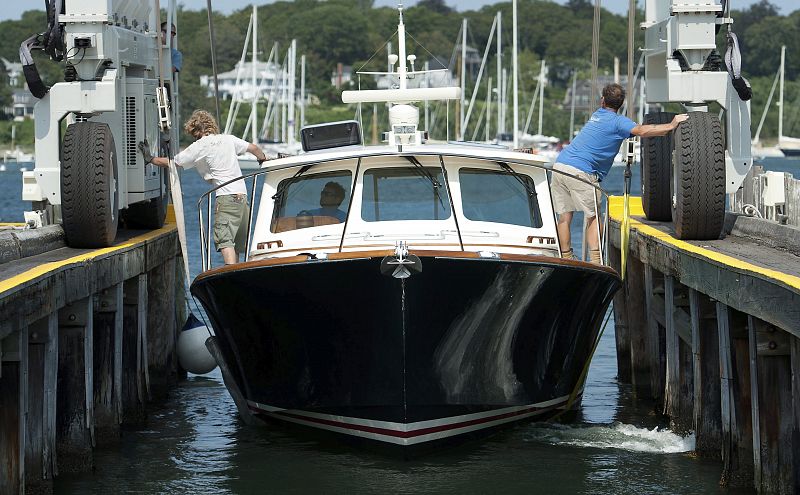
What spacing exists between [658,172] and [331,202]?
477 centimetres

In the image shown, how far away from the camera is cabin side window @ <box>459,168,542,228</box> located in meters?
13.1

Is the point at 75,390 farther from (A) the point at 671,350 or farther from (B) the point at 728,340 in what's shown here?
(A) the point at 671,350

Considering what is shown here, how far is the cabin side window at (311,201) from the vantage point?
43.5ft

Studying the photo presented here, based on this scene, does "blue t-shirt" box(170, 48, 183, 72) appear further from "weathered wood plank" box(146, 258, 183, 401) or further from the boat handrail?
the boat handrail

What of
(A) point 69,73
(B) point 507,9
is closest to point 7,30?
(B) point 507,9

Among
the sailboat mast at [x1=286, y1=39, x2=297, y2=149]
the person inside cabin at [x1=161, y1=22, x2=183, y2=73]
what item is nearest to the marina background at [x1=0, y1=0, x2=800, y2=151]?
the sailboat mast at [x1=286, y1=39, x2=297, y2=149]

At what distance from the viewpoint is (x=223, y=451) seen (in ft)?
46.7

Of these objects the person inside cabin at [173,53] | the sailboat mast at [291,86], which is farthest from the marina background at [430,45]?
the person inside cabin at [173,53]

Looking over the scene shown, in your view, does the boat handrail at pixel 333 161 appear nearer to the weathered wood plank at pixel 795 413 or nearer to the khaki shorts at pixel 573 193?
the khaki shorts at pixel 573 193

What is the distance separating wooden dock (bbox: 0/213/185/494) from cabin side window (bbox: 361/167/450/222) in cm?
233

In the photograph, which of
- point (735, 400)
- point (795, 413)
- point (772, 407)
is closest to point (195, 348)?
point (735, 400)

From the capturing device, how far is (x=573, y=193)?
13.9m

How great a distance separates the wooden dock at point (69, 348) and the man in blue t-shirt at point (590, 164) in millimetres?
3943

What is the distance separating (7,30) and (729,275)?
14662 cm
